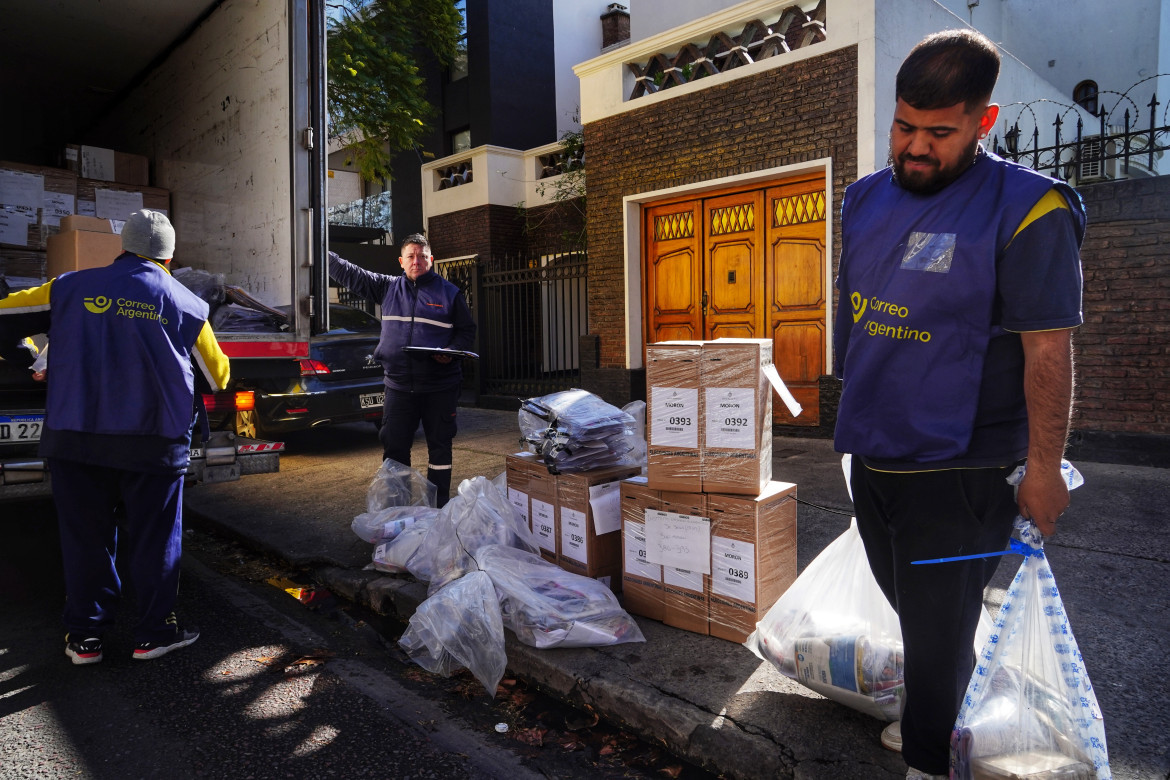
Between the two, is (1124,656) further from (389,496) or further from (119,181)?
(119,181)

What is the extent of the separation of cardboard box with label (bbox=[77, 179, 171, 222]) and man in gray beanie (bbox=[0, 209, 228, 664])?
3.39 m

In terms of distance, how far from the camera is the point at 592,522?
3615 mm

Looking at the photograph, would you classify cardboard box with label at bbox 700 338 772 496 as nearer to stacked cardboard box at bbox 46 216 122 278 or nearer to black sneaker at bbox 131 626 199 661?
black sneaker at bbox 131 626 199 661

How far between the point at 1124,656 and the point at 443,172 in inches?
577

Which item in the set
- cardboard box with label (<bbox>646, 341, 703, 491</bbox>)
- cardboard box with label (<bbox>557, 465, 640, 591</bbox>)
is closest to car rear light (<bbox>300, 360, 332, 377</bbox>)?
→ cardboard box with label (<bbox>557, 465, 640, 591</bbox>)

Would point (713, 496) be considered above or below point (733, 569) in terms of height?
above

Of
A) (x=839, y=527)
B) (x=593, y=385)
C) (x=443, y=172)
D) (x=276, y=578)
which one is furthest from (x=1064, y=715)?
(x=443, y=172)

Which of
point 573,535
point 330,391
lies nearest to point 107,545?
point 573,535

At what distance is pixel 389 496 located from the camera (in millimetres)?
4688

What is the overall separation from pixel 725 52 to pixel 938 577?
7772mm

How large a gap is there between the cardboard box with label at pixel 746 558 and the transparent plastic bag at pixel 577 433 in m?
0.77

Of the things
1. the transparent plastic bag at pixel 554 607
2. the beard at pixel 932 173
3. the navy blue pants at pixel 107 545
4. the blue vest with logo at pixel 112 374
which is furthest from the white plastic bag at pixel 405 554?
the beard at pixel 932 173

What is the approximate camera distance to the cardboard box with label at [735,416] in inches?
120

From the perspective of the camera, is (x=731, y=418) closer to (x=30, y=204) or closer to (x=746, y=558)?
(x=746, y=558)
